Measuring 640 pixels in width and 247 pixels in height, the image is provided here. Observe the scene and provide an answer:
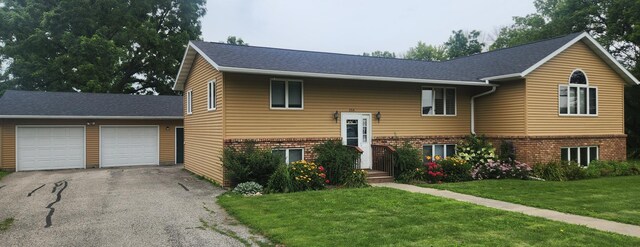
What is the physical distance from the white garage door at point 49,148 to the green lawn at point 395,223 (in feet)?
42.8

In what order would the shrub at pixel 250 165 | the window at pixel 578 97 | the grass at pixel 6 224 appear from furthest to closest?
1. the window at pixel 578 97
2. the shrub at pixel 250 165
3. the grass at pixel 6 224

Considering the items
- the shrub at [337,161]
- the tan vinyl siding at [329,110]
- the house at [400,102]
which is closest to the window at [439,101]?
the house at [400,102]

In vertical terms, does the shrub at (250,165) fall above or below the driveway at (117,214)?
above

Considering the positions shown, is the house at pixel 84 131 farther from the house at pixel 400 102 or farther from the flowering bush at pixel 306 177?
the flowering bush at pixel 306 177

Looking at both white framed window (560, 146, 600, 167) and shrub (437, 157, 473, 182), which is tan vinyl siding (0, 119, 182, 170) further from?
white framed window (560, 146, 600, 167)

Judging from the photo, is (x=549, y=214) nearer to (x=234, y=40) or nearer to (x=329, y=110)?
(x=329, y=110)

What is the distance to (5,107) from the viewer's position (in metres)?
18.7

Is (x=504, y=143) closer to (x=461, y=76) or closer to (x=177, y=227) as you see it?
(x=461, y=76)

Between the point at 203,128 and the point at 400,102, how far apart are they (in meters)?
7.20

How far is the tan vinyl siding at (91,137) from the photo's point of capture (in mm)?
18562

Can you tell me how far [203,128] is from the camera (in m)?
15.6

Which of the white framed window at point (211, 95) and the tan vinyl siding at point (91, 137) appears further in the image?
the tan vinyl siding at point (91, 137)

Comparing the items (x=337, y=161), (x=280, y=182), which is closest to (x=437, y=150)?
(x=337, y=161)

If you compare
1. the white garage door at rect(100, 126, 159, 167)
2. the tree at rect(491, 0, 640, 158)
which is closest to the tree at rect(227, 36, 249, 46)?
the white garage door at rect(100, 126, 159, 167)
